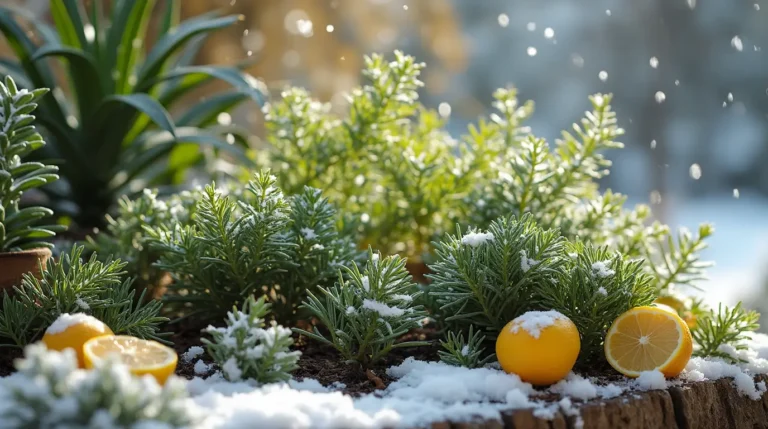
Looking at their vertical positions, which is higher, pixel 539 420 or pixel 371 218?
pixel 371 218

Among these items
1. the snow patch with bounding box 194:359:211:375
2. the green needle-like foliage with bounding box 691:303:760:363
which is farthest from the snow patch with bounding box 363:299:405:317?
the green needle-like foliage with bounding box 691:303:760:363

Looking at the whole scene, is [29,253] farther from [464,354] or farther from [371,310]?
[464,354]

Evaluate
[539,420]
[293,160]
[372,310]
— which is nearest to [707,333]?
[539,420]

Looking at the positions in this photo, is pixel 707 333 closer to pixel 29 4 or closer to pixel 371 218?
pixel 371 218

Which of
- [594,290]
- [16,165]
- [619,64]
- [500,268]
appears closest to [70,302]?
[16,165]

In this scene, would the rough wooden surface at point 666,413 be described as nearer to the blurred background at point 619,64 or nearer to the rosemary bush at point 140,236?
the rosemary bush at point 140,236

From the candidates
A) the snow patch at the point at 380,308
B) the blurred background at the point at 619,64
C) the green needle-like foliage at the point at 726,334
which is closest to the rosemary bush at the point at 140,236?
the snow patch at the point at 380,308
